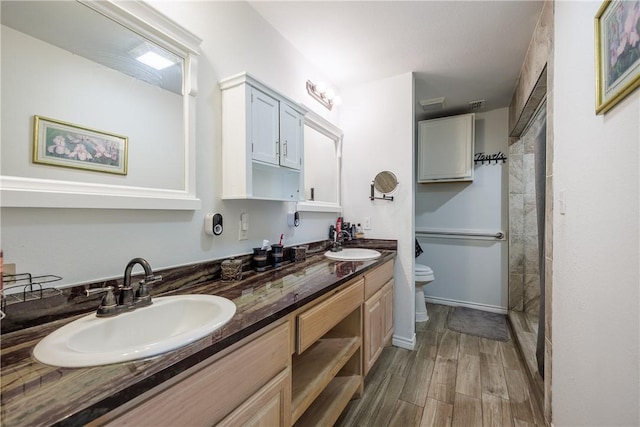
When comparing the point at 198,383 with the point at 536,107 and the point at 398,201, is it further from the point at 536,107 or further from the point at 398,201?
the point at 536,107

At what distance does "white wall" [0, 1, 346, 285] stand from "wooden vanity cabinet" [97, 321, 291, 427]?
0.58m

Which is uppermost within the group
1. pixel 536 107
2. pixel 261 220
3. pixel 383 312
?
pixel 536 107

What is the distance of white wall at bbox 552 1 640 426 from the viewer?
29.5 inches

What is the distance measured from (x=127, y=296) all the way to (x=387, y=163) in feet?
6.86

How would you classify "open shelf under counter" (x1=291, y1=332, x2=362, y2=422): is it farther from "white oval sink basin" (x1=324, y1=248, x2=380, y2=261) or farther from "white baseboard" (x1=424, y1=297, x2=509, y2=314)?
"white baseboard" (x1=424, y1=297, x2=509, y2=314)

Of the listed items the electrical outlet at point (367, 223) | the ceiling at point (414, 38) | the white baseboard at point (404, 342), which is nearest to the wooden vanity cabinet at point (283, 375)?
the white baseboard at point (404, 342)

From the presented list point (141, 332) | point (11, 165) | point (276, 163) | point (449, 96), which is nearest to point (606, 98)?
point (276, 163)

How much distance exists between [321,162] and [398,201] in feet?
2.51

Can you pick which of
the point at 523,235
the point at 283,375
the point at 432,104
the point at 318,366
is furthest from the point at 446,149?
the point at 283,375

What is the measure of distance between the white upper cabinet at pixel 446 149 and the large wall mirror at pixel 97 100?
105 inches

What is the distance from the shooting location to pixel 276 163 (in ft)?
5.15

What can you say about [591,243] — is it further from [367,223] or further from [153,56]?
[153,56]

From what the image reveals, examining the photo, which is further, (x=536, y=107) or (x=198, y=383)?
(x=536, y=107)

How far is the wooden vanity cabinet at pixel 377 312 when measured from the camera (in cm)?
168
